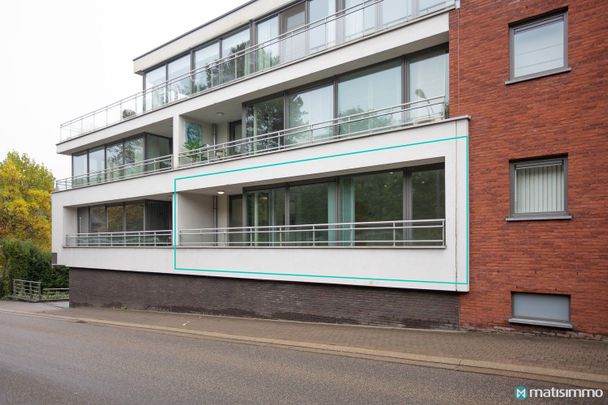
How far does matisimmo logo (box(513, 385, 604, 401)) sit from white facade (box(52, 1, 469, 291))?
3.82 meters

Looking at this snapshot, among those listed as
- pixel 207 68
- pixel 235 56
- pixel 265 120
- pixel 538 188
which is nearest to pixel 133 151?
pixel 207 68

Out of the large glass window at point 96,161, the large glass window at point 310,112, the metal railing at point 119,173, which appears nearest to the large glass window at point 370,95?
the large glass window at point 310,112

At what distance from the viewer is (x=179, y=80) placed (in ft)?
59.2

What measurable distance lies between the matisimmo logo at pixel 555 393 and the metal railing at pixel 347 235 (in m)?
4.48

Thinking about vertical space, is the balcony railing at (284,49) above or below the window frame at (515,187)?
above

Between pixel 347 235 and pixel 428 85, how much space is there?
4.44 metres

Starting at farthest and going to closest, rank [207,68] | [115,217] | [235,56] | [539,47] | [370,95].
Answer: [115,217], [207,68], [235,56], [370,95], [539,47]

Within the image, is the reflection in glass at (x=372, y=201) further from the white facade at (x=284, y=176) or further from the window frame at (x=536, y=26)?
the window frame at (x=536, y=26)

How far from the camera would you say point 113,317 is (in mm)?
15750

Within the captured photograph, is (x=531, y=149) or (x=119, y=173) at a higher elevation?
(x=119, y=173)

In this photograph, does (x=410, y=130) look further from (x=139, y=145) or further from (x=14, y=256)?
(x=14, y=256)

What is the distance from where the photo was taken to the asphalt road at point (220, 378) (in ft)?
19.1

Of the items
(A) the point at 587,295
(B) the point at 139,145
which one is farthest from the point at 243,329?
(B) the point at 139,145

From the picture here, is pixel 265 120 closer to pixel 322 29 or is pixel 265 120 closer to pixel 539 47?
pixel 322 29
